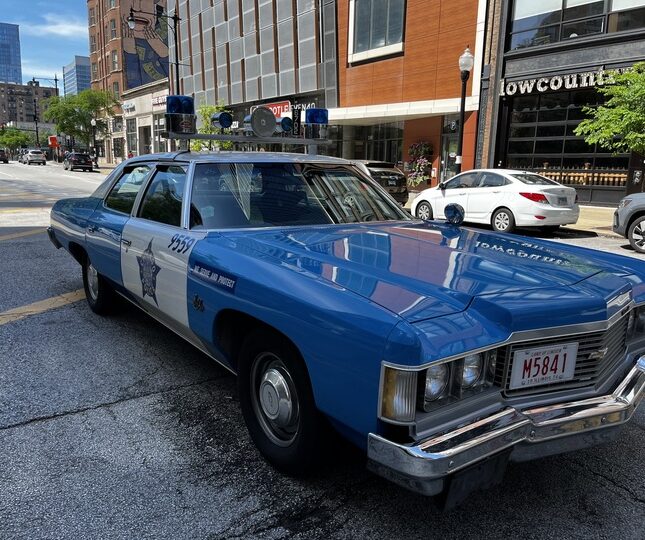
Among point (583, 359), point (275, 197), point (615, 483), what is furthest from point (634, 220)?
point (583, 359)

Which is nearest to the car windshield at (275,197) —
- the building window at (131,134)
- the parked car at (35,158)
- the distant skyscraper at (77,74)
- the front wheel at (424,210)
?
the front wheel at (424,210)

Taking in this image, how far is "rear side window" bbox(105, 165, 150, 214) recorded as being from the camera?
4.30 meters

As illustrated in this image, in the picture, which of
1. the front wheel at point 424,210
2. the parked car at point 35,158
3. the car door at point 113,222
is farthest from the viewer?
the parked car at point 35,158

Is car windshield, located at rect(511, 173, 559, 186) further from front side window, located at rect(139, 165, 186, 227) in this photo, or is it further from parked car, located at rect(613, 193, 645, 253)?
front side window, located at rect(139, 165, 186, 227)

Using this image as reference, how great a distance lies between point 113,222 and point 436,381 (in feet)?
10.7

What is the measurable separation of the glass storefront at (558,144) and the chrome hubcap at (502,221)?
23.6 feet

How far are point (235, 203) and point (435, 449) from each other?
2190 mm

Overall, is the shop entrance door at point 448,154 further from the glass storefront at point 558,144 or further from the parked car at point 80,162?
the parked car at point 80,162

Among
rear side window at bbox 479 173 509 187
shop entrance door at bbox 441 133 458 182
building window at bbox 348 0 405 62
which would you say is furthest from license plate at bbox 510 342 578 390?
building window at bbox 348 0 405 62

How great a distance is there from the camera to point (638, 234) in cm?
972

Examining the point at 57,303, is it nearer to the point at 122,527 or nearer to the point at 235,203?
the point at 235,203

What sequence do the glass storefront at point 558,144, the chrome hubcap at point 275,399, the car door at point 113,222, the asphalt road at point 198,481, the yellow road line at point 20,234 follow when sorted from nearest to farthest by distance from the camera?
the asphalt road at point 198,481, the chrome hubcap at point 275,399, the car door at point 113,222, the yellow road line at point 20,234, the glass storefront at point 558,144

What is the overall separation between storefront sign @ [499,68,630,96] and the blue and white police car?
1508cm

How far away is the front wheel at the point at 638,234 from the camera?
9.65 meters
